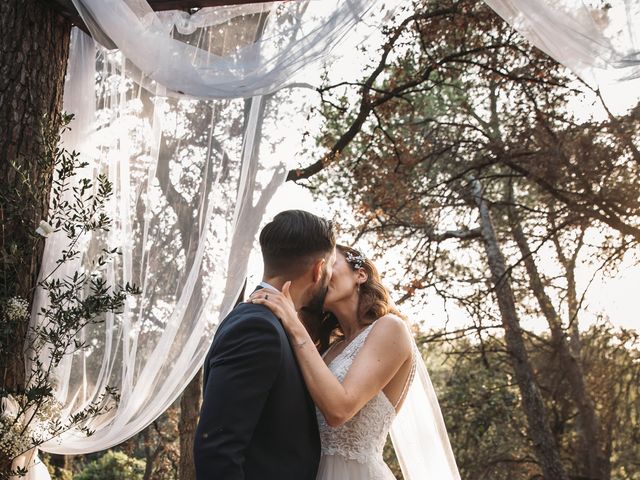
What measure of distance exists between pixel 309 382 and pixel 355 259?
1060 millimetres

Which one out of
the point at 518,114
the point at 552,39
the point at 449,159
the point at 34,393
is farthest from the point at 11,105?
the point at 449,159

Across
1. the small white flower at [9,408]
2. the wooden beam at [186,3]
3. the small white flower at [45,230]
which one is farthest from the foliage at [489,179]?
the small white flower at [9,408]

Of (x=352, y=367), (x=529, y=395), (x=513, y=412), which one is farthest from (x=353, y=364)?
(x=513, y=412)

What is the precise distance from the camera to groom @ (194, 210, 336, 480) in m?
1.61

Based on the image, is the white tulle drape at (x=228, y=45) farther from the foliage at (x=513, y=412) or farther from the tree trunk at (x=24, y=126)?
the foliage at (x=513, y=412)

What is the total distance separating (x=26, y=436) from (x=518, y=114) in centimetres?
665

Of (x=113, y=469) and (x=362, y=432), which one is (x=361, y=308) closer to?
(x=362, y=432)

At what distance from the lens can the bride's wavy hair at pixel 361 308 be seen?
2869 mm

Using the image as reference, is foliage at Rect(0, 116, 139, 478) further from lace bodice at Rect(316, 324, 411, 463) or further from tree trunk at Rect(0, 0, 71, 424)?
lace bodice at Rect(316, 324, 411, 463)

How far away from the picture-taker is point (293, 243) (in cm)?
192

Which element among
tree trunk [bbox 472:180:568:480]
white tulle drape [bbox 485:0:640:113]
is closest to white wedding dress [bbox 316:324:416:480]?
white tulle drape [bbox 485:0:640:113]

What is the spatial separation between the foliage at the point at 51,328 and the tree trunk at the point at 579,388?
27.0 ft

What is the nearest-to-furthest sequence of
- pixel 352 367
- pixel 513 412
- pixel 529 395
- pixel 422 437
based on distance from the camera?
1. pixel 352 367
2. pixel 422 437
3. pixel 529 395
4. pixel 513 412

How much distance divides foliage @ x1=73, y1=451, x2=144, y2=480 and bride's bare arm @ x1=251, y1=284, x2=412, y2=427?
10.4 meters
